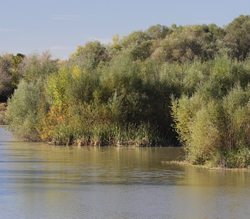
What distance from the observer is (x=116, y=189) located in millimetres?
13883

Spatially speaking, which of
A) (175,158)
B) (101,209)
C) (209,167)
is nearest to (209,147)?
(209,167)

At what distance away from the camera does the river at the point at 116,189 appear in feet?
36.1

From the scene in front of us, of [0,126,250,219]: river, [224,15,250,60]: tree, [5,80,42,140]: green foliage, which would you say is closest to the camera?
[0,126,250,219]: river

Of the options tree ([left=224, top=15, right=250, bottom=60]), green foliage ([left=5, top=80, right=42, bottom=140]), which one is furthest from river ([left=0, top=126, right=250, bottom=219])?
tree ([left=224, top=15, right=250, bottom=60])

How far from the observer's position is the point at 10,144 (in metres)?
29.9

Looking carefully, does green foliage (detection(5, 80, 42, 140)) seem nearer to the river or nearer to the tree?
the river

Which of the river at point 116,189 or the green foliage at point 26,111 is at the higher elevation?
the green foliage at point 26,111

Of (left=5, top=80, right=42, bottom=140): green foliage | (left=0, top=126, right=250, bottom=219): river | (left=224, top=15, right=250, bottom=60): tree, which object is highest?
(left=224, top=15, right=250, bottom=60): tree

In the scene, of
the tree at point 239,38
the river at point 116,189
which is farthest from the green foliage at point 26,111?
the tree at point 239,38

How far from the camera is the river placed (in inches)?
433

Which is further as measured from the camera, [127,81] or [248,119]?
[127,81]

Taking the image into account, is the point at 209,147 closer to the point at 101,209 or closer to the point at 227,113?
the point at 227,113

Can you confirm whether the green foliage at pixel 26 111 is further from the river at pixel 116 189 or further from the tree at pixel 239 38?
the tree at pixel 239 38

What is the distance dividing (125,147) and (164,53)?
31041mm
